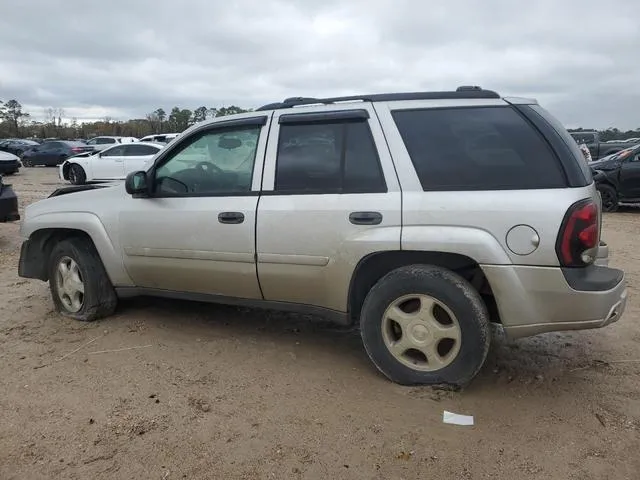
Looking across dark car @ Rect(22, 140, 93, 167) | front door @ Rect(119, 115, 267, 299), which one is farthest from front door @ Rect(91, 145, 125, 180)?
front door @ Rect(119, 115, 267, 299)

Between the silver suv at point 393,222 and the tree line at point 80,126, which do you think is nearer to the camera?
the silver suv at point 393,222

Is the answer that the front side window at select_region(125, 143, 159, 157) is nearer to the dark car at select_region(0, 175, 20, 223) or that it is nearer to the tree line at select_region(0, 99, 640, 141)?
the dark car at select_region(0, 175, 20, 223)

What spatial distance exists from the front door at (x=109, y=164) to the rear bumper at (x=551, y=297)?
56.6 ft

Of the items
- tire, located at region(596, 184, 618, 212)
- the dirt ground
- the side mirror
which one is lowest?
the dirt ground

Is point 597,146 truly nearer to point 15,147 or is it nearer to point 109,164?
point 109,164

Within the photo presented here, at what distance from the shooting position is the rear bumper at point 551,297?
3.12 m

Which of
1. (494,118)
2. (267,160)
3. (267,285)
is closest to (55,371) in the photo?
(267,285)

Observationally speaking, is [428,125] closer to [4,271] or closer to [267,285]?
[267,285]

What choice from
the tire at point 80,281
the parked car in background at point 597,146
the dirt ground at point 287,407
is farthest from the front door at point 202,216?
the parked car in background at point 597,146

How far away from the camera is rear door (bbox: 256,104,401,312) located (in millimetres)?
3510

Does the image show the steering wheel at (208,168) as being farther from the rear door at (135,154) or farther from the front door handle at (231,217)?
the rear door at (135,154)

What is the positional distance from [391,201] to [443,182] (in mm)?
331

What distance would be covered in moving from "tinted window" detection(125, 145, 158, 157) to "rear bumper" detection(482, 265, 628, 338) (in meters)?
17.0

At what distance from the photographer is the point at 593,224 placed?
3.12 m
